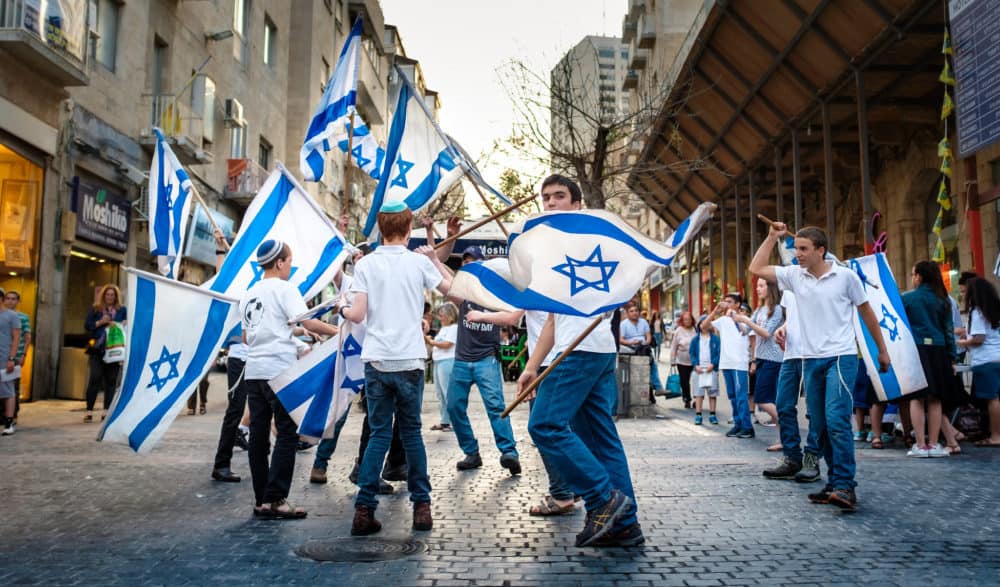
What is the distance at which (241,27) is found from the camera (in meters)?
25.6

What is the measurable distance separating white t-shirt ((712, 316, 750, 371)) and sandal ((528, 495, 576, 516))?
5185 mm

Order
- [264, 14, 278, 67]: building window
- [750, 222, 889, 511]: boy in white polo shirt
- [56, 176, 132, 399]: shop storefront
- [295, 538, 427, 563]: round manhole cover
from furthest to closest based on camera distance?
[264, 14, 278, 67]: building window < [56, 176, 132, 399]: shop storefront < [750, 222, 889, 511]: boy in white polo shirt < [295, 538, 427, 563]: round manhole cover

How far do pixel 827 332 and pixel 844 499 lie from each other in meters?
1.17

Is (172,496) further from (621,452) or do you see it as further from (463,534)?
(621,452)

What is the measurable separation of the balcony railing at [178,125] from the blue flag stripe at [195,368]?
541 inches

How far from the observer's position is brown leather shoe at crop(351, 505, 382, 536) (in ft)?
15.8

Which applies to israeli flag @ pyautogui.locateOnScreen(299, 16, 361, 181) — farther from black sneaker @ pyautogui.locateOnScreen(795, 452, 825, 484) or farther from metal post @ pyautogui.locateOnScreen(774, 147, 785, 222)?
metal post @ pyautogui.locateOnScreen(774, 147, 785, 222)

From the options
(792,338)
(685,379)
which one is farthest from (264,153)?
(792,338)

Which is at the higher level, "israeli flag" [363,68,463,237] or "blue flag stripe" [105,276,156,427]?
"israeli flag" [363,68,463,237]

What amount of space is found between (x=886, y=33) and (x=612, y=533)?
12201 mm

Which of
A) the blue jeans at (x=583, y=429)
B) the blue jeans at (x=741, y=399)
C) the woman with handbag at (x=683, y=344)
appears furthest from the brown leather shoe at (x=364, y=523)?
the woman with handbag at (x=683, y=344)

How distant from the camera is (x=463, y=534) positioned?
482cm

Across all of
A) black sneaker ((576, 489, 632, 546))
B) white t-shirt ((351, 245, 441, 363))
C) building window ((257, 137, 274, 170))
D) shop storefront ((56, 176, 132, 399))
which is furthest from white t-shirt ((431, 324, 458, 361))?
building window ((257, 137, 274, 170))

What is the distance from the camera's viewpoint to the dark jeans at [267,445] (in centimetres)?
531
